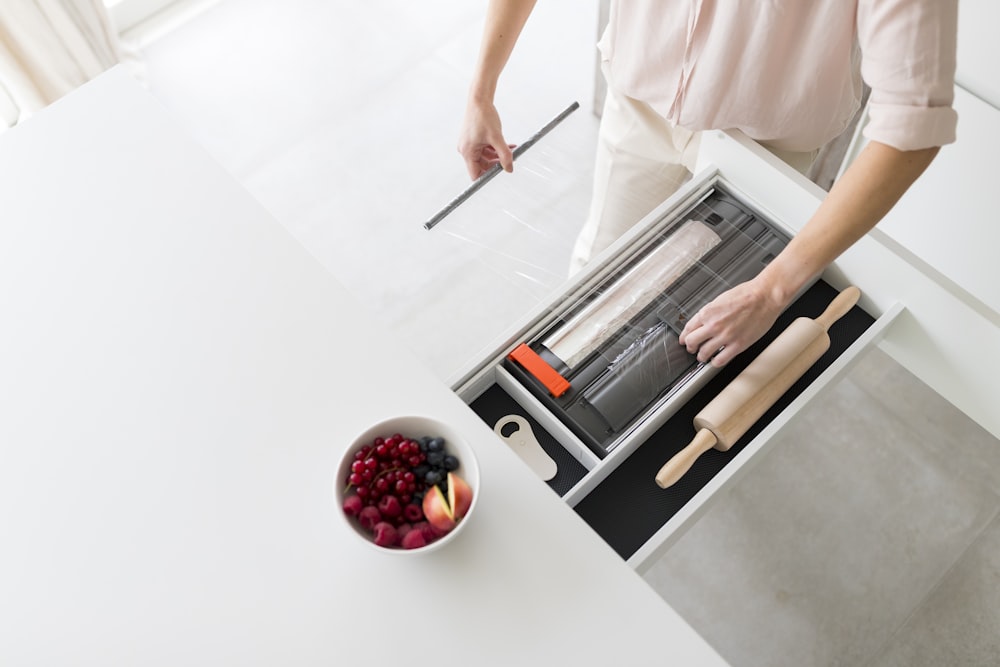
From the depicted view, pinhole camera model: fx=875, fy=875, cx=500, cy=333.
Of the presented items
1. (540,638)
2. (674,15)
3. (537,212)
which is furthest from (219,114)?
(540,638)

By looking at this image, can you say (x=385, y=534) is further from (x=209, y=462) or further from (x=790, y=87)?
(x=790, y=87)

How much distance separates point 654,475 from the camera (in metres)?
1.11

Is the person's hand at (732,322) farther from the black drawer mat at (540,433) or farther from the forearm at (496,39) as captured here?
the forearm at (496,39)

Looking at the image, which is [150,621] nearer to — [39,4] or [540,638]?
[540,638]

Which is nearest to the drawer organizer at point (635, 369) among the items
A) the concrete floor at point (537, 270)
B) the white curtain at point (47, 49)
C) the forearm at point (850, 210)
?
the forearm at point (850, 210)

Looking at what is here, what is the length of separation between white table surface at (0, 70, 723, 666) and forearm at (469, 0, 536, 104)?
0.44 m

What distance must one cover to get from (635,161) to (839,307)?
1.43ft

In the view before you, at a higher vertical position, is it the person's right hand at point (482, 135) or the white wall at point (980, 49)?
the person's right hand at point (482, 135)

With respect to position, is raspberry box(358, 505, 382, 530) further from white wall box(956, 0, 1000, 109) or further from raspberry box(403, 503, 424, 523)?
white wall box(956, 0, 1000, 109)

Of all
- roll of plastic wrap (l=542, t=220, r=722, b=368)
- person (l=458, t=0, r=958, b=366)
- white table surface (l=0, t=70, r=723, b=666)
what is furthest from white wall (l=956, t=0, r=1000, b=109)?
white table surface (l=0, t=70, r=723, b=666)

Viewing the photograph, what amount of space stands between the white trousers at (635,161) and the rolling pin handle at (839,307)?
10.6 inches

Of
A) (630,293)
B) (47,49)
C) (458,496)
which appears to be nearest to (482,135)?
(630,293)

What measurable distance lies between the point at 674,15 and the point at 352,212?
127 centimetres

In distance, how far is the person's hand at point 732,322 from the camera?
1.09m
